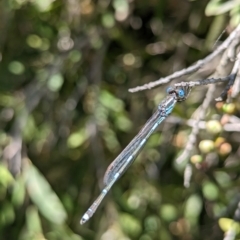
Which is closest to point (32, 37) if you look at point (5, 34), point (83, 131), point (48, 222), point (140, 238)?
point (5, 34)

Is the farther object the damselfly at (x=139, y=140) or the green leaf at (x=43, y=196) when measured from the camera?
the green leaf at (x=43, y=196)

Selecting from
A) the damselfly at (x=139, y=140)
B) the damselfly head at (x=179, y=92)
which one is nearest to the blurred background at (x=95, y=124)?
the damselfly at (x=139, y=140)

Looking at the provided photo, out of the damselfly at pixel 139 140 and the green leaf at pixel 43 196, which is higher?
the damselfly at pixel 139 140

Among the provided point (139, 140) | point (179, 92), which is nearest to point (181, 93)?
point (179, 92)

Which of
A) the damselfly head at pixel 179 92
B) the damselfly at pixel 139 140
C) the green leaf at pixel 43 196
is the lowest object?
the green leaf at pixel 43 196

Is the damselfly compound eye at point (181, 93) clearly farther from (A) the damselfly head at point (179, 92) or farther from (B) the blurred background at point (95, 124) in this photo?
(B) the blurred background at point (95, 124)

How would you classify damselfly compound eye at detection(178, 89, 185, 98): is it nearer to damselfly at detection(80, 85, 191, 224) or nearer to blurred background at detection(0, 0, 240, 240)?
damselfly at detection(80, 85, 191, 224)

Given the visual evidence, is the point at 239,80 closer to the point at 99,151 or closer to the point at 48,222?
the point at 99,151
